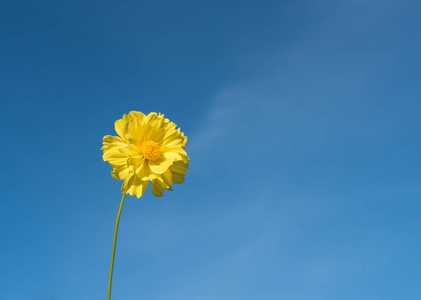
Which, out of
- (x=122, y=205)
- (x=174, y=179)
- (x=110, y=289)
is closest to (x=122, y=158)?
(x=174, y=179)

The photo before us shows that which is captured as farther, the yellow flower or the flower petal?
the flower petal

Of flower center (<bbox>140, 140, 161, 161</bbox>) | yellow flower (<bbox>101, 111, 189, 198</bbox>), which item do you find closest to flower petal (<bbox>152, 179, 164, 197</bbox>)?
yellow flower (<bbox>101, 111, 189, 198</bbox>)

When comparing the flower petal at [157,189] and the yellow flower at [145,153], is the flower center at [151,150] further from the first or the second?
the flower petal at [157,189]

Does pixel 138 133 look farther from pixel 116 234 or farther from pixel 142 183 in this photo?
pixel 116 234

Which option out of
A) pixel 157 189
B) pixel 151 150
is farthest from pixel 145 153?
pixel 157 189

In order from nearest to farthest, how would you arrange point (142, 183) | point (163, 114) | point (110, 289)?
point (110, 289) < point (142, 183) < point (163, 114)

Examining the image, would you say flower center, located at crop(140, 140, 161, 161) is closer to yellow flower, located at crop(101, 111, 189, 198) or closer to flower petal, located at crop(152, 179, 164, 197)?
yellow flower, located at crop(101, 111, 189, 198)

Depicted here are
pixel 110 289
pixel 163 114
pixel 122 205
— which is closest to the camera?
pixel 110 289

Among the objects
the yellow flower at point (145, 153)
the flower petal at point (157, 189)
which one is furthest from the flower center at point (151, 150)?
the flower petal at point (157, 189)

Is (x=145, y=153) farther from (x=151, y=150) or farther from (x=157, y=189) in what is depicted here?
(x=157, y=189)
